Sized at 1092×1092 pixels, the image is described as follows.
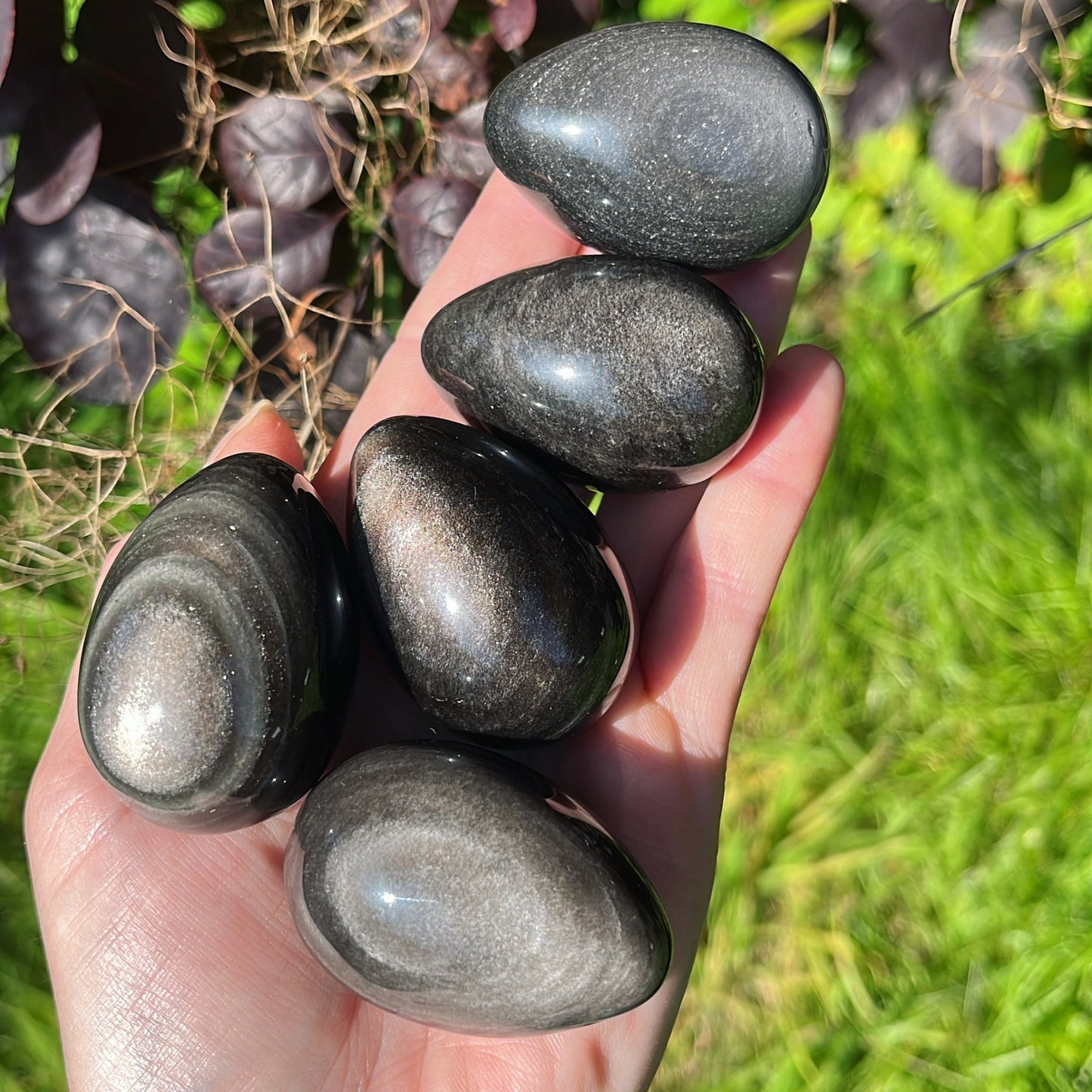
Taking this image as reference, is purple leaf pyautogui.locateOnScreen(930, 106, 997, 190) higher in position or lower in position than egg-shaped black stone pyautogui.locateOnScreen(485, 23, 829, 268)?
lower

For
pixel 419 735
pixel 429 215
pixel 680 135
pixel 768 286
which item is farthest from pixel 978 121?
pixel 419 735

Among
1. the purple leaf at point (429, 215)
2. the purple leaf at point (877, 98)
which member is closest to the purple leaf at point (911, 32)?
the purple leaf at point (877, 98)

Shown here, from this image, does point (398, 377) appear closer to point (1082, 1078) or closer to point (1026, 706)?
point (1026, 706)

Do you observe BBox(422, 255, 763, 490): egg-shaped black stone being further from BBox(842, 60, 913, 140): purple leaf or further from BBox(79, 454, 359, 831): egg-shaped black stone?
BBox(842, 60, 913, 140): purple leaf

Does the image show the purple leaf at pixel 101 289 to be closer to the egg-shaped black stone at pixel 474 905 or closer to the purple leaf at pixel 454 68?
the purple leaf at pixel 454 68

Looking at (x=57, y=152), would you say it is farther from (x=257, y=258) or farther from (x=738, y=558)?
(x=738, y=558)

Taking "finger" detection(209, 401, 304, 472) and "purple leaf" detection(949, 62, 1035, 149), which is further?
"purple leaf" detection(949, 62, 1035, 149)

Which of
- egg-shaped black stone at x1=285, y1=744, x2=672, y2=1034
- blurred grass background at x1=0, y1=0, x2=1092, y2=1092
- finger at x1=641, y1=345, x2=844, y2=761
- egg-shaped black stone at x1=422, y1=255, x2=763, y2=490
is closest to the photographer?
egg-shaped black stone at x1=285, y1=744, x2=672, y2=1034

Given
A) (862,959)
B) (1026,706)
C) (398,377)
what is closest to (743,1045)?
(862,959)

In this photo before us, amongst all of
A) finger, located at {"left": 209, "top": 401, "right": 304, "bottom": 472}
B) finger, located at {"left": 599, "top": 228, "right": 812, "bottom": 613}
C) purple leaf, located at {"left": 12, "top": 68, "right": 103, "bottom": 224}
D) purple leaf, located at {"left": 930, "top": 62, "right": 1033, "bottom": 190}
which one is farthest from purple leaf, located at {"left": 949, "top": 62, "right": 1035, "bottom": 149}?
purple leaf, located at {"left": 12, "top": 68, "right": 103, "bottom": 224}
